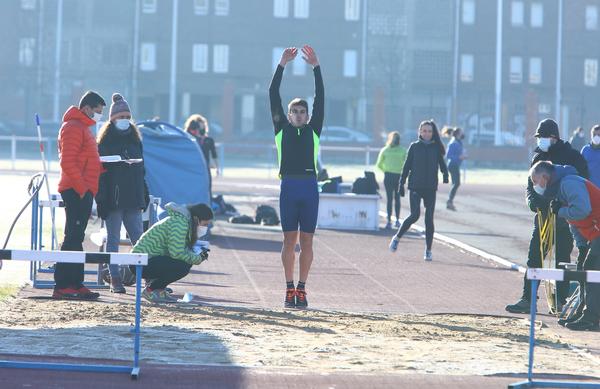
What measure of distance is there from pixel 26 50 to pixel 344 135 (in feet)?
63.5

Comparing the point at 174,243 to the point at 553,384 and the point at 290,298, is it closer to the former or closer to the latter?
the point at 290,298

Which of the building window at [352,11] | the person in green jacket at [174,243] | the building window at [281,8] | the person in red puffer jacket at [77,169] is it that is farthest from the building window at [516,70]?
the person in green jacket at [174,243]

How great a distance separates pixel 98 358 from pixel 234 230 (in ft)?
44.6

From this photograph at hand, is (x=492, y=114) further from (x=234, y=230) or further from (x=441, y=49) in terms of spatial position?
(x=234, y=230)

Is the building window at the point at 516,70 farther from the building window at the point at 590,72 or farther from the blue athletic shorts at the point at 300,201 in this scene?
the blue athletic shorts at the point at 300,201

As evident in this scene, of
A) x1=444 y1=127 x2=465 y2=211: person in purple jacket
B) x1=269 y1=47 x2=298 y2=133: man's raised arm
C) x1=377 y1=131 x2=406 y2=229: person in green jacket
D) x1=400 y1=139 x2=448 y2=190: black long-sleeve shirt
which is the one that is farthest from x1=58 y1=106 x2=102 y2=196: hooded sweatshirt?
x1=444 y1=127 x2=465 y2=211: person in purple jacket

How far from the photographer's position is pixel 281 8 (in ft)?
262

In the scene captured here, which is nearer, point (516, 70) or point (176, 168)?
point (176, 168)

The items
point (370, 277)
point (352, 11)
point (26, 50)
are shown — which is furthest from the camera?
point (352, 11)

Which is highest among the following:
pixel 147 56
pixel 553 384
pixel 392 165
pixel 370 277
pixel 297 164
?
pixel 147 56

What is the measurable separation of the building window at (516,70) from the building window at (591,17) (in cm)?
492

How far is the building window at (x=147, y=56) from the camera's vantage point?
78.0m

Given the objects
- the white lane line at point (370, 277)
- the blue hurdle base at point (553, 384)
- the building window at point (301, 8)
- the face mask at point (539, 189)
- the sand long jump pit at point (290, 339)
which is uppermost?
the building window at point (301, 8)

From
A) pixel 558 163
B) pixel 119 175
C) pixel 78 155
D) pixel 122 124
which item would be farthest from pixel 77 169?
pixel 558 163
